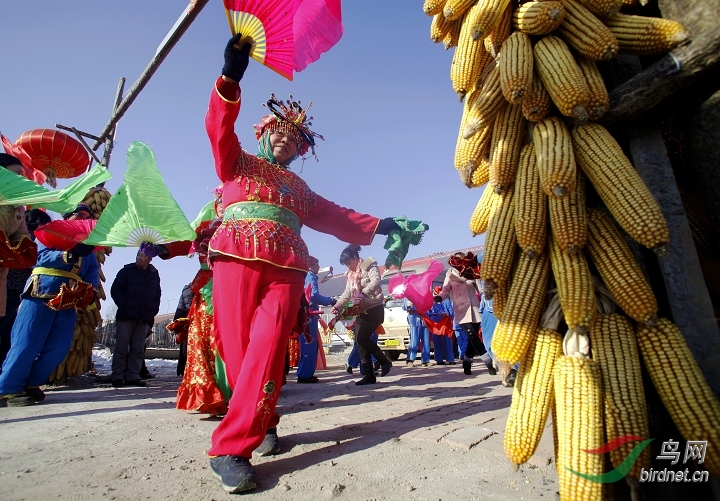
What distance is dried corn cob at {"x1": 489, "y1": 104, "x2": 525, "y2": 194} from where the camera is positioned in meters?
1.58

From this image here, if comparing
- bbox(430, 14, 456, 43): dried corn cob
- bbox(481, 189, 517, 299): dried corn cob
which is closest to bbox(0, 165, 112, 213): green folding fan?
bbox(430, 14, 456, 43): dried corn cob

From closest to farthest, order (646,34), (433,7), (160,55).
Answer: (646,34)
(433,7)
(160,55)

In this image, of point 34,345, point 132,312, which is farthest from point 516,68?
point 132,312

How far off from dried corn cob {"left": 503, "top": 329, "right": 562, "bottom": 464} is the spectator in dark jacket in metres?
6.64

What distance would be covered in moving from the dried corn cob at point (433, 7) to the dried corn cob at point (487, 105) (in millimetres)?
430

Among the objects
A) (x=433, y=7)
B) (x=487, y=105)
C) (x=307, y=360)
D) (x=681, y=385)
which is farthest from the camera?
(x=307, y=360)

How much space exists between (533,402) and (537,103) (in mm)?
1073

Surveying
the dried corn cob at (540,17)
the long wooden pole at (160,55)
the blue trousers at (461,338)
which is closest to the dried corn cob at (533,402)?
the dried corn cob at (540,17)

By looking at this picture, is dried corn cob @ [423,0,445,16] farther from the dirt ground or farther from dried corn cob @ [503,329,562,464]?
the dirt ground

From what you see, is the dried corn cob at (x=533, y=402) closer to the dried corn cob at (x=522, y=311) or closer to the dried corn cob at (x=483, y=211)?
the dried corn cob at (x=522, y=311)

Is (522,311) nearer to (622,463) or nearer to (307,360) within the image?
(622,463)

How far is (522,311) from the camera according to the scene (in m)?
1.43

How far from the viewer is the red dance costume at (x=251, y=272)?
2180mm

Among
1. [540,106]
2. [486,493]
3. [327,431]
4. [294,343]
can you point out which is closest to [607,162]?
[540,106]
